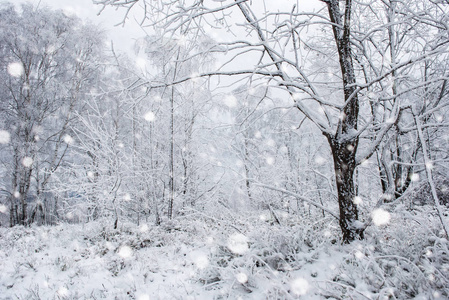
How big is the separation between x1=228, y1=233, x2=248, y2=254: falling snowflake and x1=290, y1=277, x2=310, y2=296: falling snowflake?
42.5 inches

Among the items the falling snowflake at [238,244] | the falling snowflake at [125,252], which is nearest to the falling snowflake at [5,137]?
the falling snowflake at [125,252]

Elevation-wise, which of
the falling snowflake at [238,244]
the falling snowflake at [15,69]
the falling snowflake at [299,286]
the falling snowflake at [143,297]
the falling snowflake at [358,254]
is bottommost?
the falling snowflake at [143,297]

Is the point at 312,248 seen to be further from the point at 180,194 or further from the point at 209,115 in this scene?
the point at 209,115

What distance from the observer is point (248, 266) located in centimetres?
281

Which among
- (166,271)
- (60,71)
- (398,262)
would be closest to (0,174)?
(60,71)

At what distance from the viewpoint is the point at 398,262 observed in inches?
87.5

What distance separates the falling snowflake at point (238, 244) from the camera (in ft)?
10.8

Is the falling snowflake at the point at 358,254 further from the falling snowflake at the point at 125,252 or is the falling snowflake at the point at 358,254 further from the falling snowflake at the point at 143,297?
the falling snowflake at the point at 125,252

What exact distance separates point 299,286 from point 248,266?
78 centimetres

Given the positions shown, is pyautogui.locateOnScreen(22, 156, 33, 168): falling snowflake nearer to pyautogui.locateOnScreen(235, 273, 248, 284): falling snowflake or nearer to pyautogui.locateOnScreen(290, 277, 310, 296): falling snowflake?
pyautogui.locateOnScreen(235, 273, 248, 284): falling snowflake

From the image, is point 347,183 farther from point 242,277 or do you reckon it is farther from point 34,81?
point 34,81

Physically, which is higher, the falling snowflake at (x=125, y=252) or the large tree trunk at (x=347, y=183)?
the large tree trunk at (x=347, y=183)

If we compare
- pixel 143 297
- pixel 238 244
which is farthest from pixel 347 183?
pixel 143 297

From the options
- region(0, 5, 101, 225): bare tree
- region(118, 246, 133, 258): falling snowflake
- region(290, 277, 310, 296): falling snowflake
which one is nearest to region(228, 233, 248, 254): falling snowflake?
region(290, 277, 310, 296): falling snowflake
